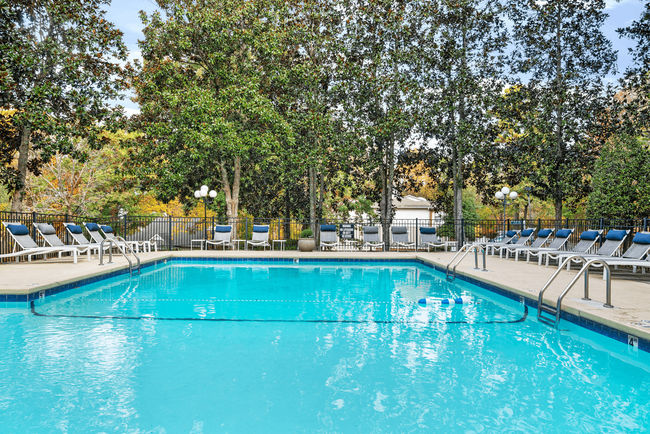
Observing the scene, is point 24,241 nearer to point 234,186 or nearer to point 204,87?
point 234,186

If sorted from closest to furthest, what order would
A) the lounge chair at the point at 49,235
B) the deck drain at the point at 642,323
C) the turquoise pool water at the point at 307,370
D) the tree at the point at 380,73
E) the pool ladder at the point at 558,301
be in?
the turquoise pool water at the point at 307,370 < the deck drain at the point at 642,323 < the pool ladder at the point at 558,301 < the lounge chair at the point at 49,235 < the tree at the point at 380,73

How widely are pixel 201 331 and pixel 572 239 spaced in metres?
19.2

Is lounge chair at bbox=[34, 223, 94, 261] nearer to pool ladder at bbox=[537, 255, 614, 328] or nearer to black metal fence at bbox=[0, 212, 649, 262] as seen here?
black metal fence at bbox=[0, 212, 649, 262]

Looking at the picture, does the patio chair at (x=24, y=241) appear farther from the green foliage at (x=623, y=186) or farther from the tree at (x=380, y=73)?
the green foliage at (x=623, y=186)

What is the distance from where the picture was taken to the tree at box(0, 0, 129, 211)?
1179 centimetres

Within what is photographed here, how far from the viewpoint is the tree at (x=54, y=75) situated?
11.8m

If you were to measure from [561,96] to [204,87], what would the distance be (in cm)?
1466

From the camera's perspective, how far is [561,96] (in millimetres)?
18391

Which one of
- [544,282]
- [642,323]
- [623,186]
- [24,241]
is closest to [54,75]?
[24,241]

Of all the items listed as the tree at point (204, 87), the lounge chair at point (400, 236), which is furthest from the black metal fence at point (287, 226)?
the tree at point (204, 87)

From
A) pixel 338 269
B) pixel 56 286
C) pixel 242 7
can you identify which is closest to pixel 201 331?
pixel 56 286

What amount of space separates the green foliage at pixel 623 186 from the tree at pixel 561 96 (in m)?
3.33

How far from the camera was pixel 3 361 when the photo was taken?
399 cm

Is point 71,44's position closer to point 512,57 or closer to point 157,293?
point 157,293
